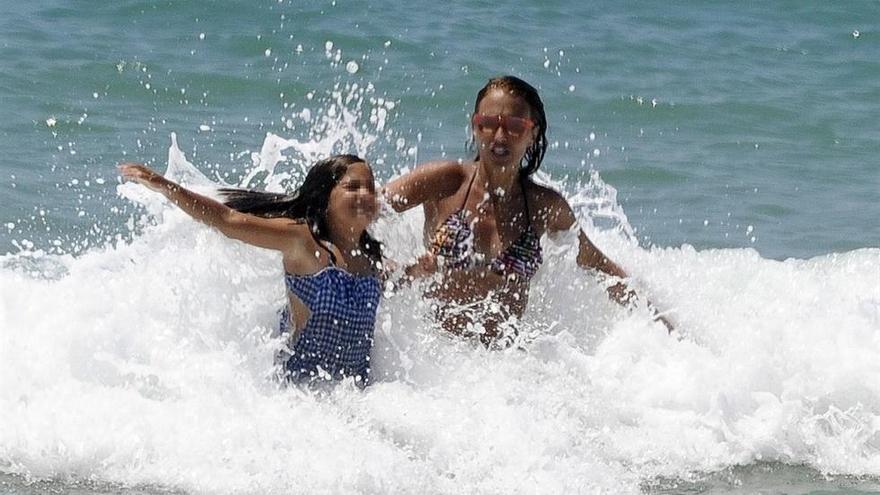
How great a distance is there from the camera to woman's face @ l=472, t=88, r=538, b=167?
5.39 meters

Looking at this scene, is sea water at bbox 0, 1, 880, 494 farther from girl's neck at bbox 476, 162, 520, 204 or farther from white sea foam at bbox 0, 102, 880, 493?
girl's neck at bbox 476, 162, 520, 204

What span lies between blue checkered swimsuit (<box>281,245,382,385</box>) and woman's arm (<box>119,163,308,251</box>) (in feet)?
0.49

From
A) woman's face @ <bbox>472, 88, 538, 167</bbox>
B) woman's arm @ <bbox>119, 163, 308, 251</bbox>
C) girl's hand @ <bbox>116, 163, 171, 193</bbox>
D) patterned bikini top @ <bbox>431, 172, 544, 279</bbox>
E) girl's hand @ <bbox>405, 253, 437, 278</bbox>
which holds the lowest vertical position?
girl's hand @ <bbox>405, 253, 437, 278</bbox>

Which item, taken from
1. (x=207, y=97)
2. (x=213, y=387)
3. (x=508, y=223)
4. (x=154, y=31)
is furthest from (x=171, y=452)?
(x=154, y=31)

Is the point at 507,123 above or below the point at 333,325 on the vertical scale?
above

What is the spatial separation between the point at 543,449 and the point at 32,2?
952 cm

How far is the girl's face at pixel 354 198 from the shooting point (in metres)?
5.00

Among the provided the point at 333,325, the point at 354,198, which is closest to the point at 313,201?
the point at 354,198

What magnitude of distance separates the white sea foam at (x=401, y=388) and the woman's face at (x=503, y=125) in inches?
19.7

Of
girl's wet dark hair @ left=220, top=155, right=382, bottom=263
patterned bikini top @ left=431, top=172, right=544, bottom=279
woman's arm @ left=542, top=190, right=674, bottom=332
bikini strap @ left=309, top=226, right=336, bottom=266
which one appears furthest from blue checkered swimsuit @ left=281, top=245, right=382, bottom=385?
woman's arm @ left=542, top=190, right=674, bottom=332

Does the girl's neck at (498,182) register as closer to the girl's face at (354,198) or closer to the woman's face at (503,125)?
the woman's face at (503,125)

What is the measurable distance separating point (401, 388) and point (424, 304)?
44 centimetres

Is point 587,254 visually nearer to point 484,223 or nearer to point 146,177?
point 484,223

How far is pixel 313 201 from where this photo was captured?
5059 mm
